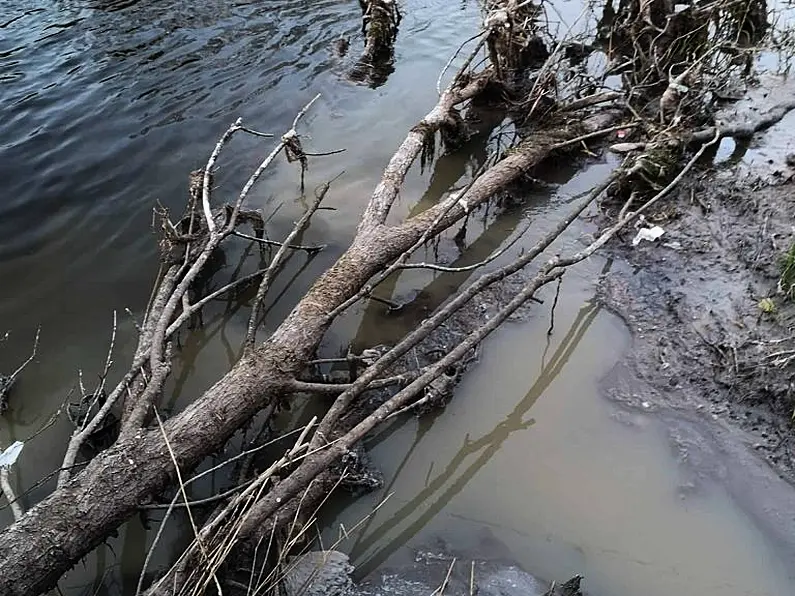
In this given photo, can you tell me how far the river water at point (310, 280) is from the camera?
11.8 ft

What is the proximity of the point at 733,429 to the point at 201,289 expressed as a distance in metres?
3.94

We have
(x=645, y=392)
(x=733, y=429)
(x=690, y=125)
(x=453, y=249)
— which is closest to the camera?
(x=733, y=429)

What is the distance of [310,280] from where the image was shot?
5.36 metres

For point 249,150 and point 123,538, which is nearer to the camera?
point 123,538

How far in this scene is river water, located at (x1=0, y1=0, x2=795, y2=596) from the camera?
3582 millimetres

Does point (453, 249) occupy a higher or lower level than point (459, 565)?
higher

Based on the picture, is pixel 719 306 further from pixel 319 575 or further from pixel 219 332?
pixel 219 332

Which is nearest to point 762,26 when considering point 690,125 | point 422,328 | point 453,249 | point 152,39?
point 690,125

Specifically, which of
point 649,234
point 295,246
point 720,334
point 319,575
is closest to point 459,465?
point 319,575

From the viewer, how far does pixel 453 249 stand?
18.5 feet

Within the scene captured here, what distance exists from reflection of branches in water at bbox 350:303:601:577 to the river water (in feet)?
0.04

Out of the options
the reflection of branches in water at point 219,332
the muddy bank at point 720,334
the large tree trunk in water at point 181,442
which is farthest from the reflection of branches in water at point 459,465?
the reflection of branches in water at point 219,332

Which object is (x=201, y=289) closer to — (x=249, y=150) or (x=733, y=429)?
(x=249, y=150)

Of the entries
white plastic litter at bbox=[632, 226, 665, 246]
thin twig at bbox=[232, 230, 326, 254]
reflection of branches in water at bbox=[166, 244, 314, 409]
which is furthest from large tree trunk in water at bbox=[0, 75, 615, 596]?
white plastic litter at bbox=[632, 226, 665, 246]
